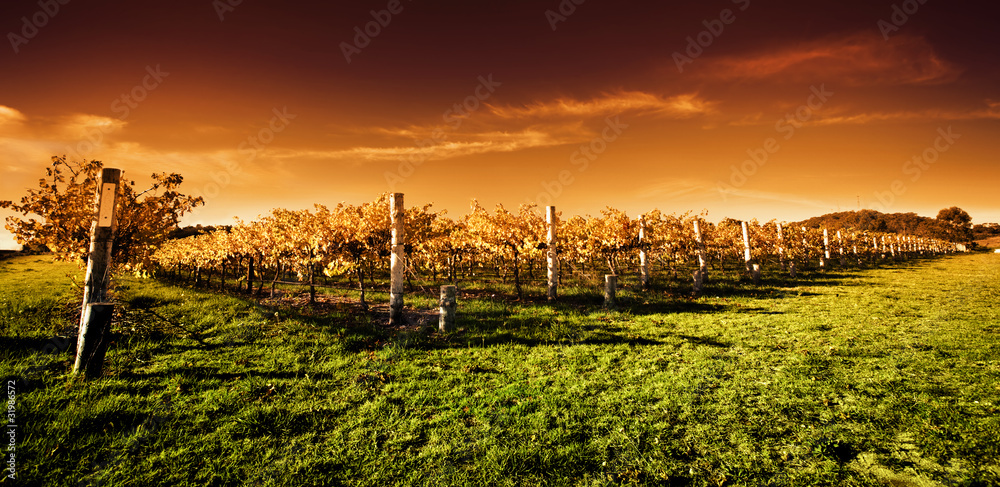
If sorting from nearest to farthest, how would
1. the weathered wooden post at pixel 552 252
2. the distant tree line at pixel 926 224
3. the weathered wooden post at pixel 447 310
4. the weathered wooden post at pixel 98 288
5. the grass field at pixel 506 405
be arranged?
1. the grass field at pixel 506 405
2. the weathered wooden post at pixel 98 288
3. the weathered wooden post at pixel 447 310
4. the weathered wooden post at pixel 552 252
5. the distant tree line at pixel 926 224

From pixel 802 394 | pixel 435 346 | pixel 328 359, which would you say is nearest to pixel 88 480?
pixel 328 359

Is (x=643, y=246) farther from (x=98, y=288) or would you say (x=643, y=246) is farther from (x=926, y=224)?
Answer: (x=926, y=224)

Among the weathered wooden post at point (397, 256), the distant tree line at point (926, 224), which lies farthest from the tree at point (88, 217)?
the distant tree line at point (926, 224)

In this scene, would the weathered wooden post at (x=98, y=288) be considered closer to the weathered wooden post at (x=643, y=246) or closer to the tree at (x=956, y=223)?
the weathered wooden post at (x=643, y=246)

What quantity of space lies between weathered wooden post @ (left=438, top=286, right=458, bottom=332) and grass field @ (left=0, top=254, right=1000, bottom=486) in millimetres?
494

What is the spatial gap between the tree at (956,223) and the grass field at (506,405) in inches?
5979

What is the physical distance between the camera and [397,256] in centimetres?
1013

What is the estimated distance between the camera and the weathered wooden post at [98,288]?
5.60 metres

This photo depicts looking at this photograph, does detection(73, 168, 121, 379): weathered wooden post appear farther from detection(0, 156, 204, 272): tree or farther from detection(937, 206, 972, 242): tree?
detection(937, 206, 972, 242): tree

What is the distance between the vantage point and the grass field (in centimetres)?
379

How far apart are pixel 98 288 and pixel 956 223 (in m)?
196

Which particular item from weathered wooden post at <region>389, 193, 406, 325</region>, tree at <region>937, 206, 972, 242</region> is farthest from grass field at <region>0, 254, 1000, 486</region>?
tree at <region>937, 206, 972, 242</region>

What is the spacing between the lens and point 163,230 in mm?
9219

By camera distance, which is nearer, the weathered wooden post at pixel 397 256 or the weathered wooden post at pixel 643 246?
the weathered wooden post at pixel 397 256
